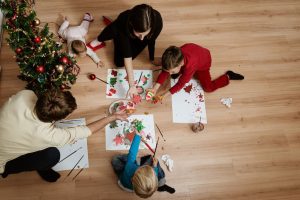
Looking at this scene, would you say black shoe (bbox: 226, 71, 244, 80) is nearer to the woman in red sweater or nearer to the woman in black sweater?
the woman in red sweater

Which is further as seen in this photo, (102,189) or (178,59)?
(102,189)

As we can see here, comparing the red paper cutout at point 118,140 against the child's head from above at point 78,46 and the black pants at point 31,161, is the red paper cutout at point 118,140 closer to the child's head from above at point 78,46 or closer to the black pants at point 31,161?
the black pants at point 31,161

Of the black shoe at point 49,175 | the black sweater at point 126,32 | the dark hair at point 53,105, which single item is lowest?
the black shoe at point 49,175

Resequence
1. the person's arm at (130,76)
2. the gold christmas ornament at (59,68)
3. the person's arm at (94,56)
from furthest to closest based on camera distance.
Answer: the person's arm at (94,56)
the person's arm at (130,76)
the gold christmas ornament at (59,68)

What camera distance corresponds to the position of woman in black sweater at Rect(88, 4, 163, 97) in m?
1.97

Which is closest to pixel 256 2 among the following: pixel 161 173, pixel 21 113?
pixel 161 173

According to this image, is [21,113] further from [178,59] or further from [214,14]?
[214,14]

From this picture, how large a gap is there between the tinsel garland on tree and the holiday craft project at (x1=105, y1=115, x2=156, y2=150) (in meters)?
0.57

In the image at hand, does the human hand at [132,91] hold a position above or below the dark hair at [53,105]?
below

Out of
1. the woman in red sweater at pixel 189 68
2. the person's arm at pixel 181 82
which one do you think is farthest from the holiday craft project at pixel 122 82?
the person's arm at pixel 181 82

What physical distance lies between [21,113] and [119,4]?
1.65 m

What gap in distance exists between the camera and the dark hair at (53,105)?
1587 millimetres

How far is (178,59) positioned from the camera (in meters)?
2.12

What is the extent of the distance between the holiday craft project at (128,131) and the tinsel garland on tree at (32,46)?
570 mm
